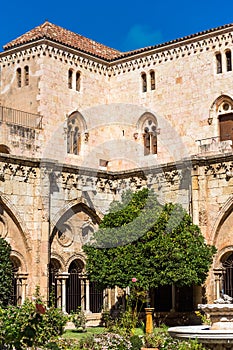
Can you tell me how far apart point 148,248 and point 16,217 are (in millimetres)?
4537

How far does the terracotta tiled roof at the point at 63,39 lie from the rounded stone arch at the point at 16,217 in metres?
9.49

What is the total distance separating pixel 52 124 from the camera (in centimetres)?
2902

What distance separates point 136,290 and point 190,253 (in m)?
2.28

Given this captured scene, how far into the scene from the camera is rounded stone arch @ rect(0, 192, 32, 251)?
22.1 metres

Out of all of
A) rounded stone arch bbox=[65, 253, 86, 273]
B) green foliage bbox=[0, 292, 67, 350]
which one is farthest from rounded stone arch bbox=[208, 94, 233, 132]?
green foliage bbox=[0, 292, 67, 350]

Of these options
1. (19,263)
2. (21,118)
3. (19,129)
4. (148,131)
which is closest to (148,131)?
(148,131)

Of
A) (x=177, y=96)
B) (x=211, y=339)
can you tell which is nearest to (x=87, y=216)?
(x=177, y=96)

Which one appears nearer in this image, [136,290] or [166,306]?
[136,290]

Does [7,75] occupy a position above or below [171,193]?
above

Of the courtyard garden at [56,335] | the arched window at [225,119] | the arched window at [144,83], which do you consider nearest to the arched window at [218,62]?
the arched window at [225,119]

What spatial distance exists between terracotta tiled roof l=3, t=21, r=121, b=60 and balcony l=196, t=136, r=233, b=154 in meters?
7.10

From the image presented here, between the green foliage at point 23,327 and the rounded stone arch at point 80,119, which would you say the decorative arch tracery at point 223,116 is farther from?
the green foliage at point 23,327

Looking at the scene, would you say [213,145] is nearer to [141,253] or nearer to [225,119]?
[225,119]

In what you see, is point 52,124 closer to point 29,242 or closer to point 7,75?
point 7,75
